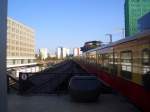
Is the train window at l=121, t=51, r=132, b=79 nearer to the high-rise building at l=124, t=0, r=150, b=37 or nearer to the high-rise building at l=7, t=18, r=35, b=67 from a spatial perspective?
the high-rise building at l=124, t=0, r=150, b=37

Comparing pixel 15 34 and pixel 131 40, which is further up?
pixel 15 34

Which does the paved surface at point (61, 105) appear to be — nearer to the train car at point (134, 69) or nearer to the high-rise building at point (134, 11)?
the train car at point (134, 69)

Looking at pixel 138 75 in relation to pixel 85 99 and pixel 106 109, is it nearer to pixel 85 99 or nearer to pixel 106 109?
pixel 106 109

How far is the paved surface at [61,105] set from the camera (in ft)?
37.9

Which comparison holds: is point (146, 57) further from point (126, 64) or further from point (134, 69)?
point (126, 64)

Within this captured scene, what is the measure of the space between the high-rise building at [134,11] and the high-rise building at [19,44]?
127 ft

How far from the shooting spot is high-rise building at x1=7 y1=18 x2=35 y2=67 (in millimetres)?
94425

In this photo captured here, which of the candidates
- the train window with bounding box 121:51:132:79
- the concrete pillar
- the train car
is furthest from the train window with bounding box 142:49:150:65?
the concrete pillar

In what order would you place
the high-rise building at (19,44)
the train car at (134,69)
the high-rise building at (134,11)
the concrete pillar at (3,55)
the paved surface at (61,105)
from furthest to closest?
the high-rise building at (19,44)
the high-rise building at (134,11)
the paved surface at (61,105)
the train car at (134,69)
the concrete pillar at (3,55)

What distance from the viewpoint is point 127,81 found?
39.1 feet

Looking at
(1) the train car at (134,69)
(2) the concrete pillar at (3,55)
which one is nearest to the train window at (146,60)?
(1) the train car at (134,69)

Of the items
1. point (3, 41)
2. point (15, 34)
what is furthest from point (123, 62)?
point (15, 34)

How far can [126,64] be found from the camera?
12.3 m

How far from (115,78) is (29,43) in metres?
112
